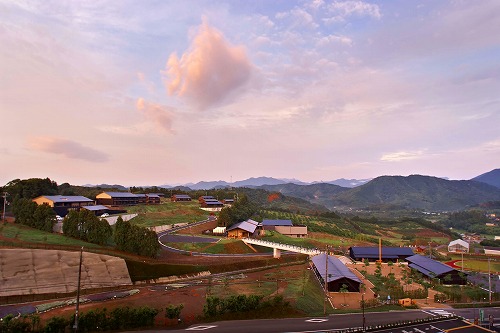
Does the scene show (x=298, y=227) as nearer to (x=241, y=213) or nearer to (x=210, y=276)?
(x=241, y=213)

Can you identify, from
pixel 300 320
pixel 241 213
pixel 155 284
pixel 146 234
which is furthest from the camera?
pixel 241 213

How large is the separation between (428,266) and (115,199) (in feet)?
319

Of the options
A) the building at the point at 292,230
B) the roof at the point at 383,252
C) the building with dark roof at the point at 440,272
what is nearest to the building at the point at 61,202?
the building at the point at 292,230

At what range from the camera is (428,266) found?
6506 cm

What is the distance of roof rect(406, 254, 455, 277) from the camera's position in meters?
59.7

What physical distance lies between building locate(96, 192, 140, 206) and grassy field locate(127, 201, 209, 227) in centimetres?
960

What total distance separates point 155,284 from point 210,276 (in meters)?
9.20

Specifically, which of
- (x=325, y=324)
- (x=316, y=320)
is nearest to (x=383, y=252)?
(x=316, y=320)

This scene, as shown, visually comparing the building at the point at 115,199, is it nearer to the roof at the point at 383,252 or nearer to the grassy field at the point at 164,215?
the grassy field at the point at 164,215

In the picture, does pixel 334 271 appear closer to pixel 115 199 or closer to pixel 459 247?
pixel 459 247

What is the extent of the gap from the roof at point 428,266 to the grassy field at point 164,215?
61.0 m

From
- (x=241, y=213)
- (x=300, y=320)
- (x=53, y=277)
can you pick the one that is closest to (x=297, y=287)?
(x=300, y=320)

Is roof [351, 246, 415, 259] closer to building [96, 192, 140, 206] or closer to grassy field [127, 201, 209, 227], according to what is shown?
grassy field [127, 201, 209, 227]

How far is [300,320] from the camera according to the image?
120ft
